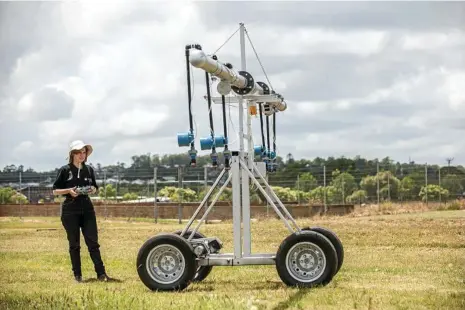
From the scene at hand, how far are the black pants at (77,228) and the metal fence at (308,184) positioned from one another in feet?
89.4

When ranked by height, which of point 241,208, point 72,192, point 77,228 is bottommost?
point 77,228

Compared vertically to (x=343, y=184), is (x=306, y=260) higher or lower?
lower

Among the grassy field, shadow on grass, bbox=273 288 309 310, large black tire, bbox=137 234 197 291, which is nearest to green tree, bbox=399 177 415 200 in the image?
the grassy field

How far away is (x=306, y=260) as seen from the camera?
11023mm

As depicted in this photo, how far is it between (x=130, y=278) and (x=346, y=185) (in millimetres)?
38014

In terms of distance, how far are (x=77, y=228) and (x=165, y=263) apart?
1.99 meters

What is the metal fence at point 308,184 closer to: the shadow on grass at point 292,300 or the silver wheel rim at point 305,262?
the silver wheel rim at point 305,262

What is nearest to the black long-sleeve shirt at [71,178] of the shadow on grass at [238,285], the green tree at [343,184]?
the shadow on grass at [238,285]

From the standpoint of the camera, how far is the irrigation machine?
36.0 feet

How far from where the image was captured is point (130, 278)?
12.8m

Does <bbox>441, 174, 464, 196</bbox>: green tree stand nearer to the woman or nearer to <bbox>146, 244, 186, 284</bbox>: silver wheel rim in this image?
the woman

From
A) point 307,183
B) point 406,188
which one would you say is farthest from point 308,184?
point 406,188

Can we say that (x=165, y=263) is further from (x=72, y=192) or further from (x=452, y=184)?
(x=452, y=184)

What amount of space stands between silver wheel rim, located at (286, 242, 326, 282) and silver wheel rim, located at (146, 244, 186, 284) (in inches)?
48.0
